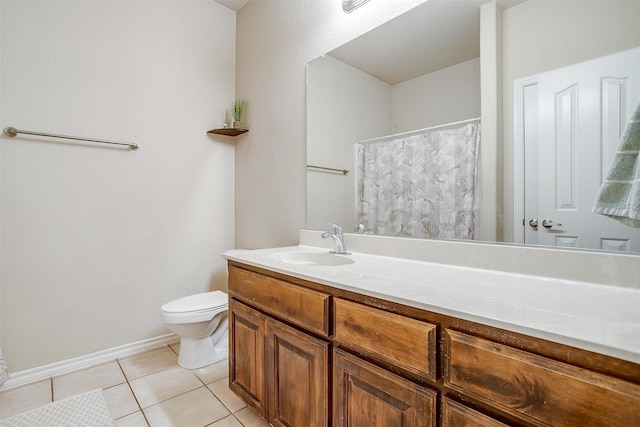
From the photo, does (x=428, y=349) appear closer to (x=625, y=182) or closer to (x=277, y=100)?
(x=625, y=182)

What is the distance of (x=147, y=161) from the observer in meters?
2.23

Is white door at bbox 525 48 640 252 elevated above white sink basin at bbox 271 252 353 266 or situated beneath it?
elevated above

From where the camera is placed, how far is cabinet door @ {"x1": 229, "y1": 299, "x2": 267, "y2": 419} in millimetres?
1348

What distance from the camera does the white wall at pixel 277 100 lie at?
1.91 metres

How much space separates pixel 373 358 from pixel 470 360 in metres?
0.29

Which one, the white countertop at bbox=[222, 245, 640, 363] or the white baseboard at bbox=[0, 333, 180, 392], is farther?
the white baseboard at bbox=[0, 333, 180, 392]

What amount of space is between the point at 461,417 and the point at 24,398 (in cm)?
224

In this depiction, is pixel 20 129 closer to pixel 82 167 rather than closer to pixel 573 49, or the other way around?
pixel 82 167

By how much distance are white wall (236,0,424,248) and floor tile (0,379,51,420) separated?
4.78 ft

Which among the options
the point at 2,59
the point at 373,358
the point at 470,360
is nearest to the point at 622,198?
the point at 470,360

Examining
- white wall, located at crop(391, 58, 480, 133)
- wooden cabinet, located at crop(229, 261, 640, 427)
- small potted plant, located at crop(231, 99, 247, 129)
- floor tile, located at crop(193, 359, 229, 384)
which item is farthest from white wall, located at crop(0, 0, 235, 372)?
white wall, located at crop(391, 58, 480, 133)

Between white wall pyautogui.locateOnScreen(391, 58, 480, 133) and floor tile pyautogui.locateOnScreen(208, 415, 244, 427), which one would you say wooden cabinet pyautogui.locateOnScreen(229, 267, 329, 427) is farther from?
white wall pyautogui.locateOnScreen(391, 58, 480, 133)

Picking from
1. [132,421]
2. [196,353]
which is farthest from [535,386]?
[196,353]

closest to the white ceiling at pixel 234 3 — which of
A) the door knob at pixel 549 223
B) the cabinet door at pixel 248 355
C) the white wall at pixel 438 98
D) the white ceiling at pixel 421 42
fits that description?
the white ceiling at pixel 421 42
